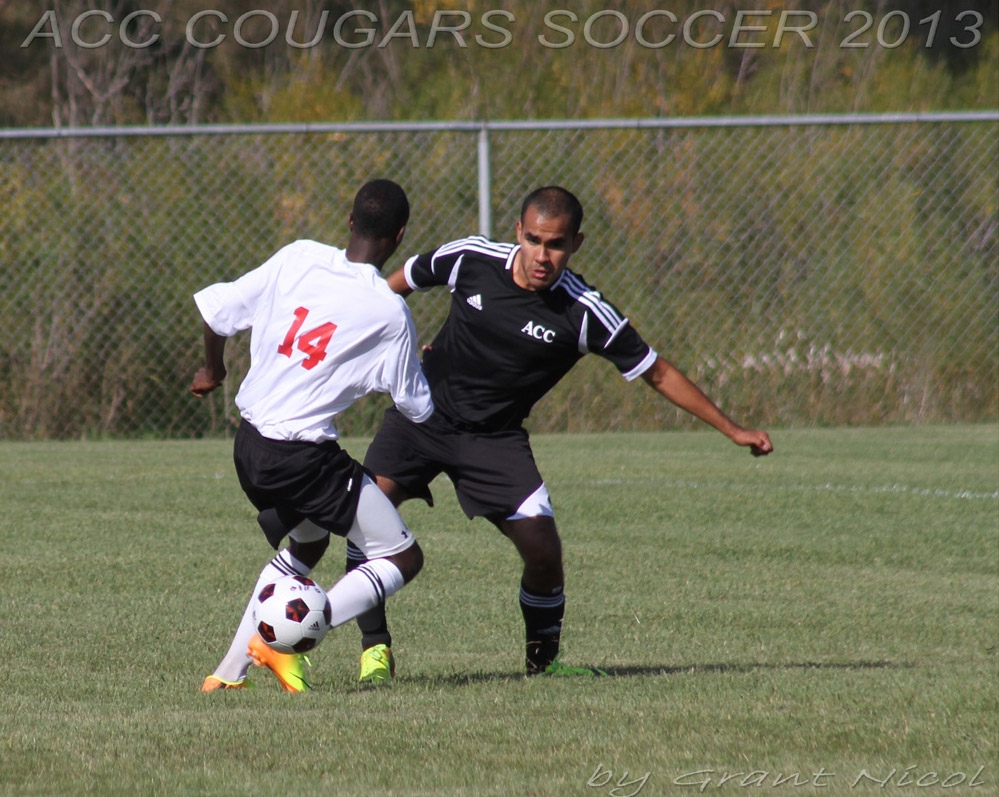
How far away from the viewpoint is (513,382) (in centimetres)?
557

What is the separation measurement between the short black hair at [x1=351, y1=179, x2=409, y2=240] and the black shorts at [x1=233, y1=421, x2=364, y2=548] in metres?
0.70

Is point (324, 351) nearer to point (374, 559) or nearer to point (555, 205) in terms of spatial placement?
point (374, 559)

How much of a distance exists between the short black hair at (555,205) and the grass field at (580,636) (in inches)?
62.5

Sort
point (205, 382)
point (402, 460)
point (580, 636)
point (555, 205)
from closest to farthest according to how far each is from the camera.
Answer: point (205, 382) → point (555, 205) → point (402, 460) → point (580, 636)

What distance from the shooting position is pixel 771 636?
6434mm

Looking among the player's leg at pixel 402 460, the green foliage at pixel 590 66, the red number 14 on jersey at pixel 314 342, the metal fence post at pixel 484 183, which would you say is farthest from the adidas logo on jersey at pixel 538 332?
the green foliage at pixel 590 66

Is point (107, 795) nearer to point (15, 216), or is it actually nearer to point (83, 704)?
point (83, 704)

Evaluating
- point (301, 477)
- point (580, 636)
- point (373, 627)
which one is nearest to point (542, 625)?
point (373, 627)

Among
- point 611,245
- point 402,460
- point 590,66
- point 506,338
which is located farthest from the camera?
point 590,66

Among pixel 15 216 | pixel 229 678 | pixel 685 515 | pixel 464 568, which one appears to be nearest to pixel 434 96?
pixel 15 216

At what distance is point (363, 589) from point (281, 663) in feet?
1.12

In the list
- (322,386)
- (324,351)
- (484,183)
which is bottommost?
(322,386)

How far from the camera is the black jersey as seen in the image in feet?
17.7

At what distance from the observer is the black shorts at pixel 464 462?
5453 millimetres
